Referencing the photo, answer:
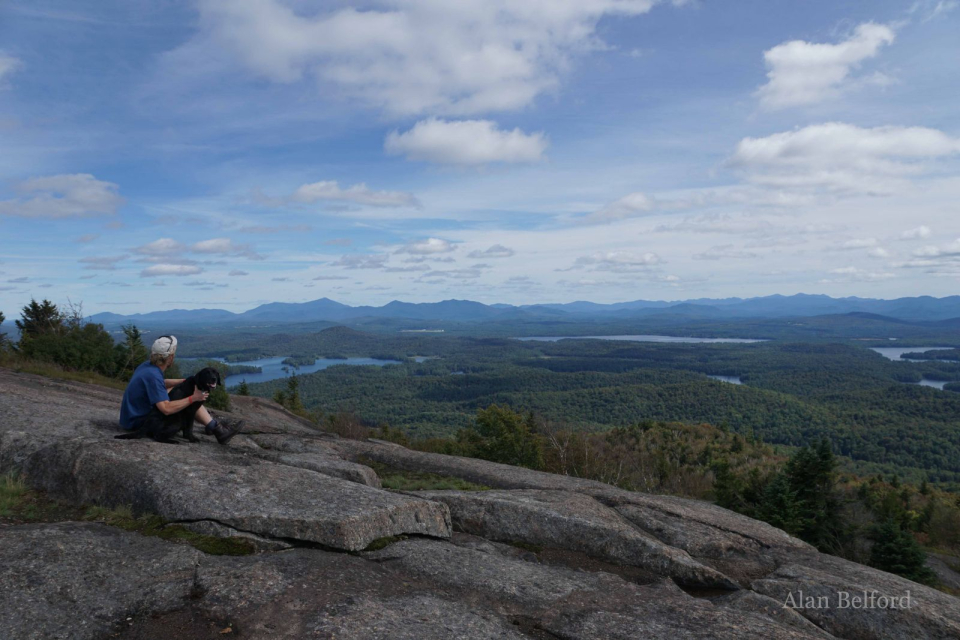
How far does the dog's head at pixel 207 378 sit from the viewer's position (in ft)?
28.0

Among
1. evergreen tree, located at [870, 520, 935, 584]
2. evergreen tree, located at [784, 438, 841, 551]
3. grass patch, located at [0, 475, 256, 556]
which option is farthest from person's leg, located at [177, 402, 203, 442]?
evergreen tree, located at [870, 520, 935, 584]

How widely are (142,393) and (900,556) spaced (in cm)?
2548

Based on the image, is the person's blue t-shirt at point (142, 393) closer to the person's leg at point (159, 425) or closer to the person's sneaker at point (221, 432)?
the person's leg at point (159, 425)

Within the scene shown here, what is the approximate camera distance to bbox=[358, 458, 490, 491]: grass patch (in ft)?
37.6

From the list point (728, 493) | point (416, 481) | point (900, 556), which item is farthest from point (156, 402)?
point (900, 556)

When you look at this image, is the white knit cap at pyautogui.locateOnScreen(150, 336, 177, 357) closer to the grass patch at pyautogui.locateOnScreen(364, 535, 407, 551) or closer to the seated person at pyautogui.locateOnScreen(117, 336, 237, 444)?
the seated person at pyautogui.locateOnScreen(117, 336, 237, 444)

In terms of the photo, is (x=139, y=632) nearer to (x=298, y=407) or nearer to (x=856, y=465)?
(x=298, y=407)

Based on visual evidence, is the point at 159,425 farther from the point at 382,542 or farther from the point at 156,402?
the point at 382,542

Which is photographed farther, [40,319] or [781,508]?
[40,319]

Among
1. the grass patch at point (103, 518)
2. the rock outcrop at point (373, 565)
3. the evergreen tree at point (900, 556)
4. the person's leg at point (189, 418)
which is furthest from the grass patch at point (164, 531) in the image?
the evergreen tree at point (900, 556)

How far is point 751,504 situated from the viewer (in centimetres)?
2225

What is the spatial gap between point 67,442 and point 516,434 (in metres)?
28.5

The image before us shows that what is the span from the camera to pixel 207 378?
8.60 metres

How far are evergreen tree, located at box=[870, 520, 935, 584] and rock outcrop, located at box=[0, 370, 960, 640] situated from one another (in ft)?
43.8
